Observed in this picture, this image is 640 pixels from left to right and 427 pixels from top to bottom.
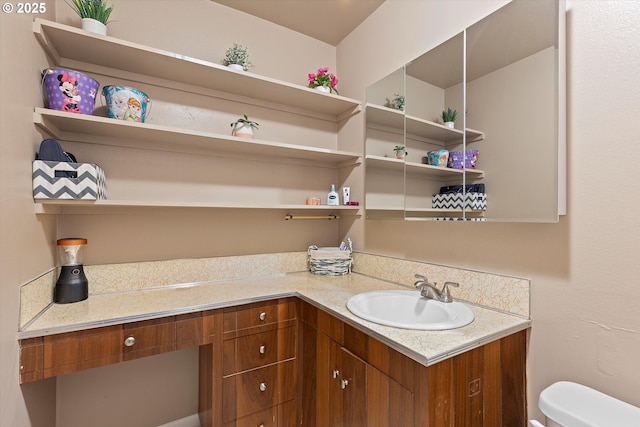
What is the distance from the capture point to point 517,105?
1.16 metres

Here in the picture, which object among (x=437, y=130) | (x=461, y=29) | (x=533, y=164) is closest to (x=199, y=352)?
(x=437, y=130)

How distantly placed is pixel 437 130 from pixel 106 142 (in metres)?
1.76

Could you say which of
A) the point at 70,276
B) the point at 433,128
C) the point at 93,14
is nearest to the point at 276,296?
the point at 70,276

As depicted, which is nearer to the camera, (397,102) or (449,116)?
(449,116)

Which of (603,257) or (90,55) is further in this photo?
(90,55)

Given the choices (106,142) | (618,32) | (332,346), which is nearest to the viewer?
(618,32)

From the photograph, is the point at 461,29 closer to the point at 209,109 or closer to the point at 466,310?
the point at 466,310

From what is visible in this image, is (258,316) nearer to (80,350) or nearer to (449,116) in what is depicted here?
(80,350)

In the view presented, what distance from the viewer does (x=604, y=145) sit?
38.2 inches

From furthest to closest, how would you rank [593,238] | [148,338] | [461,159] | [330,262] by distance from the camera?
1. [330,262]
2. [461,159]
3. [148,338]
4. [593,238]

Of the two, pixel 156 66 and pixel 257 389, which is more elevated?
pixel 156 66

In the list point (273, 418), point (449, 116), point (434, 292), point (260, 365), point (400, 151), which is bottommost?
point (273, 418)

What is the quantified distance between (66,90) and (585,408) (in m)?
2.26

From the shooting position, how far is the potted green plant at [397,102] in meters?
1.68
